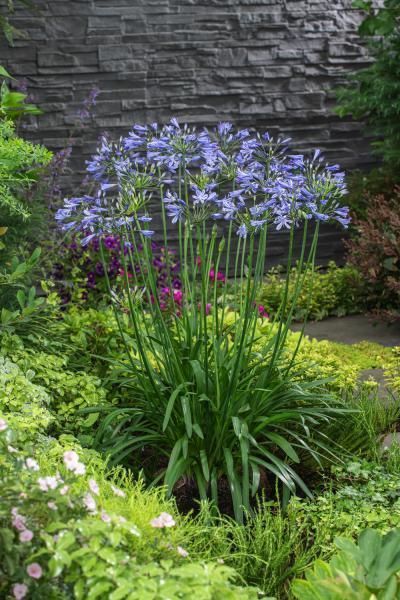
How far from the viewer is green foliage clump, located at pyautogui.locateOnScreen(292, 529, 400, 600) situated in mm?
1948

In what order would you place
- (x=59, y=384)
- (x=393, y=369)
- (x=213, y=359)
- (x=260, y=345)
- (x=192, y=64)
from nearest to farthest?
(x=213, y=359), (x=59, y=384), (x=260, y=345), (x=393, y=369), (x=192, y=64)

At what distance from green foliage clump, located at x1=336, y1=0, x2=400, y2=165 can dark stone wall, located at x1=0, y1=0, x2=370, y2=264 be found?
46cm

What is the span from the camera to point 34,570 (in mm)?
1792

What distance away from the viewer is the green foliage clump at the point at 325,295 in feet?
19.6

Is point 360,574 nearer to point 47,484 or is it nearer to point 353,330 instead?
point 47,484

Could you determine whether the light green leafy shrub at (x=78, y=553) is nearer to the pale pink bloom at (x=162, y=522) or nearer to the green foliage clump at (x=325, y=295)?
the pale pink bloom at (x=162, y=522)

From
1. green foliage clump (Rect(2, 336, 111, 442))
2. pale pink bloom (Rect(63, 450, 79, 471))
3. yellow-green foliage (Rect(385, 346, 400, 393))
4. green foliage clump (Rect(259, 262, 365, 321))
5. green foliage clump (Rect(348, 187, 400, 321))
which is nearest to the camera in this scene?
pale pink bloom (Rect(63, 450, 79, 471))

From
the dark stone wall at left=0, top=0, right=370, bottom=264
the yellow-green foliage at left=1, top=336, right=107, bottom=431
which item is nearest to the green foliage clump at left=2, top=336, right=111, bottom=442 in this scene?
the yellow-green foliage at left=1, top=336, right=107, bottom=431

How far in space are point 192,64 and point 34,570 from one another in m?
5.34

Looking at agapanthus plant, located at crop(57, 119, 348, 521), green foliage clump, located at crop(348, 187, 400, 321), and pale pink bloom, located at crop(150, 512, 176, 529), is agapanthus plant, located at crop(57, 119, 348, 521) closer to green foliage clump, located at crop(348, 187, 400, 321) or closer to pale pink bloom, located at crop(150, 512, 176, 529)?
pale pink bloom, located at crop(150, 512, 176, 529)

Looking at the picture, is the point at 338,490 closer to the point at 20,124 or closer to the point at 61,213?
the point at 61,213

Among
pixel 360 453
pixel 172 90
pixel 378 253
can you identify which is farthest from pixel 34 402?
pixel 172 90

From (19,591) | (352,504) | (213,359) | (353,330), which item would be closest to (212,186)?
(213,359)

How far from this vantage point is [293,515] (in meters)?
2.77
